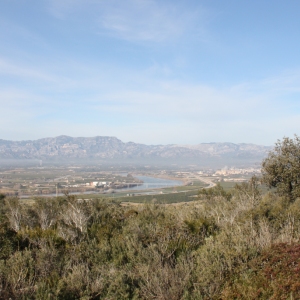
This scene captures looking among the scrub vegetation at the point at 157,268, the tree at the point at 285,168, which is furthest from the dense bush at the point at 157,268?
the tree at the point at 285,168

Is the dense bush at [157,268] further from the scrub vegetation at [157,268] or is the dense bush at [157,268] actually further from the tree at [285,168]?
the tree at [285,168]

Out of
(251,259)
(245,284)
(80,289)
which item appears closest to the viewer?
(245,284)

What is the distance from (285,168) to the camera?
64.2 ft

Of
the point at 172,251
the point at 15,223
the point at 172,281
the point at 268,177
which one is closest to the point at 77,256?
the point at 172,251

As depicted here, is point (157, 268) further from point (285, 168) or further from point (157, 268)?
point (285, 168)

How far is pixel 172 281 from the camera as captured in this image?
25.3 ft

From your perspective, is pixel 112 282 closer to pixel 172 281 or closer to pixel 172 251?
pixel 172 281

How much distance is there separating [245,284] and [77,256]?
5430mm

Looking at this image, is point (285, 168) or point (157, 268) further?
point (285, 168)

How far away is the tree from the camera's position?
19.3m

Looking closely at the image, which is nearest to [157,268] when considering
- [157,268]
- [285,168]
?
[157,268]

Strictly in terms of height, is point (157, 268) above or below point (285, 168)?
below

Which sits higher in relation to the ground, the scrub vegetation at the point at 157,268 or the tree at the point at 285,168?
the tree at the point at 285,168

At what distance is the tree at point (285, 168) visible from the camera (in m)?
19.3
